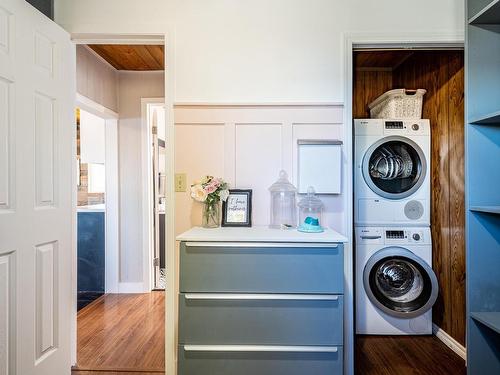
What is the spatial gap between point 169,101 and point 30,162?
2.71 feet

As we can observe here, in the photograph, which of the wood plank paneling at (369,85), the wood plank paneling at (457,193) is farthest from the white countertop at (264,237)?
the wood plank paneling at (369,85)

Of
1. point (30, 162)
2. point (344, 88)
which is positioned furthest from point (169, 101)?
point (344, 88)

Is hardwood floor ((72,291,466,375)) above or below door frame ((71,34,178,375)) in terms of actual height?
below

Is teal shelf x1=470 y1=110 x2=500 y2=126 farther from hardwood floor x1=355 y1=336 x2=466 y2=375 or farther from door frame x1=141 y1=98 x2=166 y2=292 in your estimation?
door frame x1=141 y1=98 x2=166 y2=292

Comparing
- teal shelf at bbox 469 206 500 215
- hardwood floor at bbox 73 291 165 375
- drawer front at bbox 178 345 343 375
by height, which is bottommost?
hardwood floor at bbox 73 291 165 375

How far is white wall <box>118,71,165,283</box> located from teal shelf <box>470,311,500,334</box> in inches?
119

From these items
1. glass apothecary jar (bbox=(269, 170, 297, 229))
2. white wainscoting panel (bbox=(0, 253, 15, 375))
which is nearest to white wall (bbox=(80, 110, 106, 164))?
white wainscoting panel (bbox=(0, 253, 15, 375))

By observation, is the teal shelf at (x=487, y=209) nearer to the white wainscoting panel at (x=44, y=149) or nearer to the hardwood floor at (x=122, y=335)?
the hardwood floor at (x=122, y=335)

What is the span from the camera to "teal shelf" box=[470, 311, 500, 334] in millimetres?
1411

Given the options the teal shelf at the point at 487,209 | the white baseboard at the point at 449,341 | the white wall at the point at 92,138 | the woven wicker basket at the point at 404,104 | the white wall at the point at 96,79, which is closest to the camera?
the teal shelf at the point at 487,209

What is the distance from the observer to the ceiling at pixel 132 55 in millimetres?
2777

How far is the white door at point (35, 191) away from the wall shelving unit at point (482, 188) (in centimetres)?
226

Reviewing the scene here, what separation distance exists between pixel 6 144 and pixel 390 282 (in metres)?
2.72

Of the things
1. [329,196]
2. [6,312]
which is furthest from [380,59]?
[6,312]
